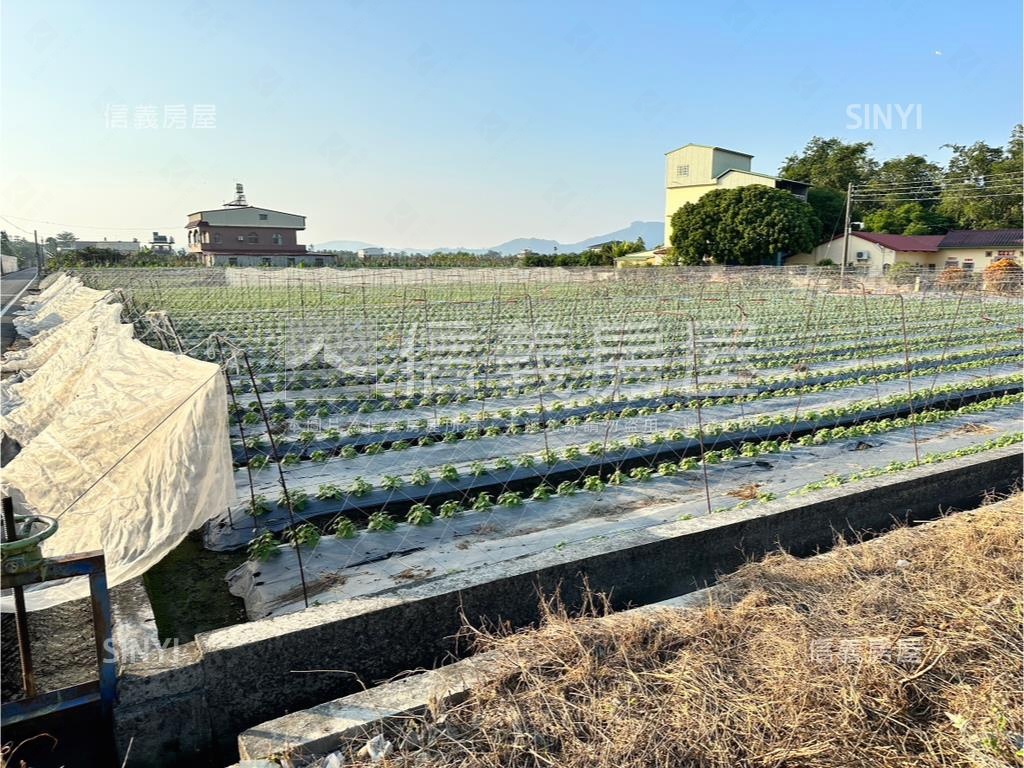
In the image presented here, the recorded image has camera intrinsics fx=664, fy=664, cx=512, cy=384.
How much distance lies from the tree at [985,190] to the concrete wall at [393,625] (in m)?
51.8

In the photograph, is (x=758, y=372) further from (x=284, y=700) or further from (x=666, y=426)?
(x=284, y=700)

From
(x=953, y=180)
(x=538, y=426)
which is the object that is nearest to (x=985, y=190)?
(x=953, y=180)

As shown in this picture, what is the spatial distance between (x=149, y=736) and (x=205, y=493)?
132 cm

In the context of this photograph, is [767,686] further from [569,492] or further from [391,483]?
[391,483]

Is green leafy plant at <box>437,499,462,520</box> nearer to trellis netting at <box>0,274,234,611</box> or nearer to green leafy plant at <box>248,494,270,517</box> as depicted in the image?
green leafy plant at <box>248,494,270,517</box>

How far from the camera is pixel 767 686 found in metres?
2.64

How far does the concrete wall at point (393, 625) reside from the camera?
2.79m

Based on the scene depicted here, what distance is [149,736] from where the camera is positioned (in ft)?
9.06

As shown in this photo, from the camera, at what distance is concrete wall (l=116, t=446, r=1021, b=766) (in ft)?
9.16

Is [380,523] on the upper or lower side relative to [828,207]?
lower

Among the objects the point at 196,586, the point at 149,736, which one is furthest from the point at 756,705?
the point at 196,586

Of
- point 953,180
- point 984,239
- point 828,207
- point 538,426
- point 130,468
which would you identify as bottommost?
point 538,426

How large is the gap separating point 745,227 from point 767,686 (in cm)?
4067

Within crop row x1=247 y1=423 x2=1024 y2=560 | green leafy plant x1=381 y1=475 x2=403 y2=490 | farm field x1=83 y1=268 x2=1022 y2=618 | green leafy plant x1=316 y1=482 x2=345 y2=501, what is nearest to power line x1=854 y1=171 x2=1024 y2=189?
farm field x1=83 y1=268 x2=1022 y2=618
